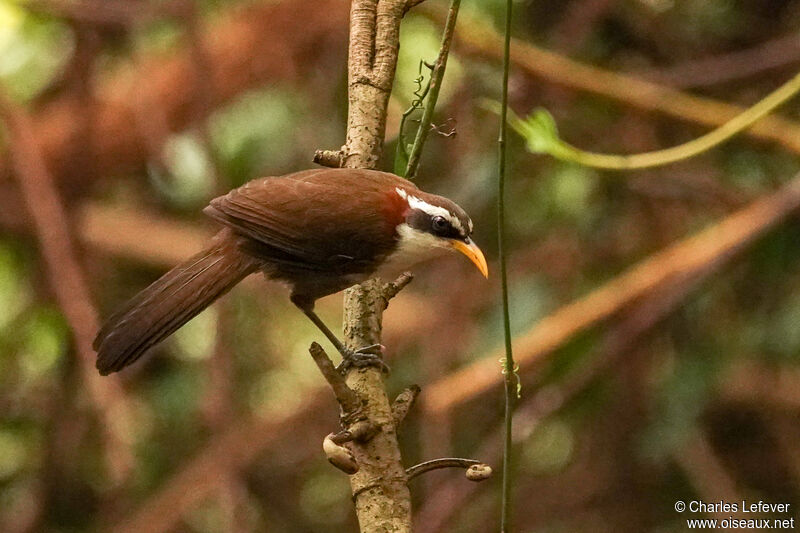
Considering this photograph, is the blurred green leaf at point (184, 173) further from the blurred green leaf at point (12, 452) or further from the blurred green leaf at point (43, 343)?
the blurred green leaf at point (12, 452)

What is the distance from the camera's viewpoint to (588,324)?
3.87m

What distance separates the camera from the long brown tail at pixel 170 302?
Answer: 2.59 metres

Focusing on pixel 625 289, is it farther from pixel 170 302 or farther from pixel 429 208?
pixel 170 302

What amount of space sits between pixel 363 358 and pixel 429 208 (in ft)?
2.43

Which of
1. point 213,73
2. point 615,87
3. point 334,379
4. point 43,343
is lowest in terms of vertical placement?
point 334,379

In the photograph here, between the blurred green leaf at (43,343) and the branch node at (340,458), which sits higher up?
the blurred green leaf at (43,343)

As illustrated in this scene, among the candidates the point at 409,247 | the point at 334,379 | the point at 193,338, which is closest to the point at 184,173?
the point at 193,338

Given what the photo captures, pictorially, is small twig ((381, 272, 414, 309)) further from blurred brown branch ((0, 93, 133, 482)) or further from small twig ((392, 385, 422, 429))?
blurred brown branch ((0, 93, 133, 482))

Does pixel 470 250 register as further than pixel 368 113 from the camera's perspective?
Yes

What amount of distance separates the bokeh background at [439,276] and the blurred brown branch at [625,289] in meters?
0.01

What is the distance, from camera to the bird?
9.53ft

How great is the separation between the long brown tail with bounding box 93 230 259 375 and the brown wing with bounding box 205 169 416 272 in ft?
0.32

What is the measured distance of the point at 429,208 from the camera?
117 inches

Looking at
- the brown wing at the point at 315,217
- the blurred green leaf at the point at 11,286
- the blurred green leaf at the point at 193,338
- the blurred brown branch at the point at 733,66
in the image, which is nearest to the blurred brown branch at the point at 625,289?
the blurred brown branch at the point at 733,66
